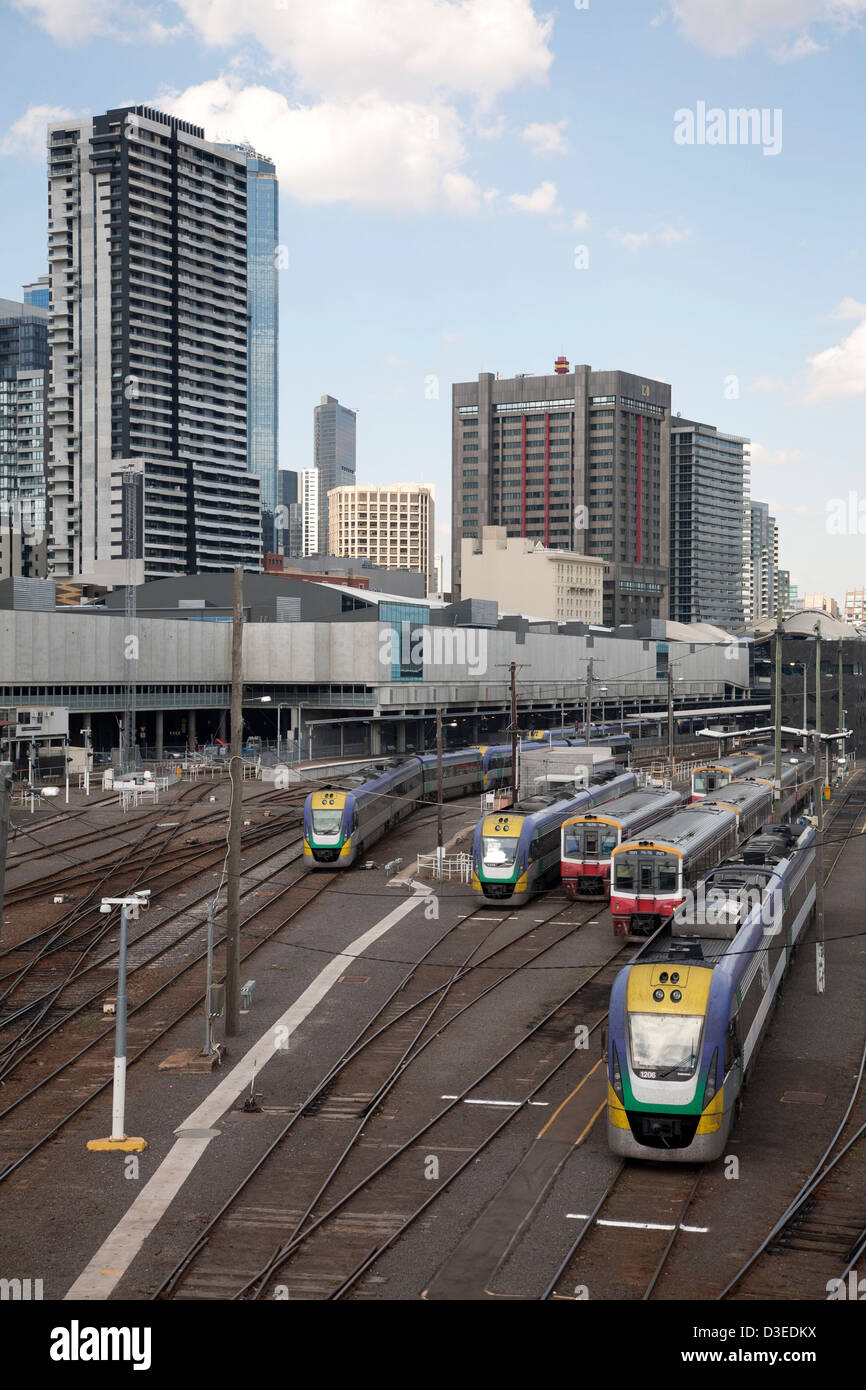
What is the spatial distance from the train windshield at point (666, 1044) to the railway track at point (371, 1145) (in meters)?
3.57

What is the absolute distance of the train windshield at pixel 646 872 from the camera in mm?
35938

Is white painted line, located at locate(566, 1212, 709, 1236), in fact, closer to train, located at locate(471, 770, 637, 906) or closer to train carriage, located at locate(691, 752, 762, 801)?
train, located at locate(471, 770, 637, 906)

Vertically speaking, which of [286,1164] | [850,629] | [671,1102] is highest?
[850,629]

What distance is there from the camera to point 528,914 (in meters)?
41.9

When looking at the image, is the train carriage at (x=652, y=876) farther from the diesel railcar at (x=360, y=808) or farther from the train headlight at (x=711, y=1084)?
the train headlight at (x=711, y=1084)

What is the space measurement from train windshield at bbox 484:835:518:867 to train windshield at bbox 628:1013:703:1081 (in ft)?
66.1

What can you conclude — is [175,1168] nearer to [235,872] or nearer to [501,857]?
[235,872]

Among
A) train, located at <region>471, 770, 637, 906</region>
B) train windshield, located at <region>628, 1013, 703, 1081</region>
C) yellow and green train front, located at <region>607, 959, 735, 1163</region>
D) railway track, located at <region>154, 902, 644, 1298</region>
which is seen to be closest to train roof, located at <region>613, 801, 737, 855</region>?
railway track, located at <region>154, 902, 644, 1298</region>

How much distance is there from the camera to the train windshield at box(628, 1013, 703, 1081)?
69.5 ft

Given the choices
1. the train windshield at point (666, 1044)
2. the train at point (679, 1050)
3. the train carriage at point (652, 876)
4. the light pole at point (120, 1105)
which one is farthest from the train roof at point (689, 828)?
the light pole at point (120, 1105)

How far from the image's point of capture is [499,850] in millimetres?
41969
